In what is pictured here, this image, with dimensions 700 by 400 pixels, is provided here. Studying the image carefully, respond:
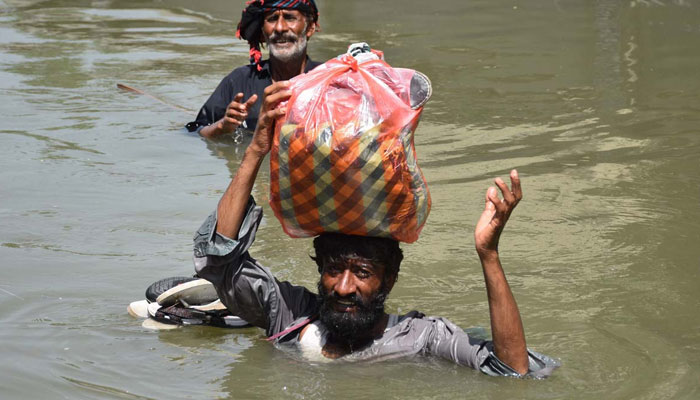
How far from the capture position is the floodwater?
4023mm

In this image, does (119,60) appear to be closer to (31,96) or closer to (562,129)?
(31,96)

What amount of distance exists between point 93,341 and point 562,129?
14.7ft

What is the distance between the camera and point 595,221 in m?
5.88

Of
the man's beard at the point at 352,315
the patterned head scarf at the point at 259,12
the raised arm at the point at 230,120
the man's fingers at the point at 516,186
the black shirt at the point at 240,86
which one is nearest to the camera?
the man's fingers at the point at 516,186

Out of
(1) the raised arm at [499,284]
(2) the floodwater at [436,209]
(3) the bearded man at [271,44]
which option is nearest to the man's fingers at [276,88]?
(1) the raised arm at [499,284]

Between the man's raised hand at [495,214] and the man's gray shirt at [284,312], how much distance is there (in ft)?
1.52

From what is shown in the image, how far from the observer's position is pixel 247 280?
154 inches

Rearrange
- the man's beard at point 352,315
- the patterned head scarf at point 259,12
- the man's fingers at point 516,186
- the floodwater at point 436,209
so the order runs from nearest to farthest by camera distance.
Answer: the man's fingers at point 516,186
the man's beard at point 352,315
the floodwater at point 436,209
the patterned head scarf at point 259,12

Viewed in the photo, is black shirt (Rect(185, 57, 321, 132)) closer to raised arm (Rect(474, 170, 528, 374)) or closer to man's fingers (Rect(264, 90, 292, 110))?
man's fingers (Rect(264, 90, 292, 110))

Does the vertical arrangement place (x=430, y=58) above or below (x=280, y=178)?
below

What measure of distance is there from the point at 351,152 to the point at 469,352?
875 mm

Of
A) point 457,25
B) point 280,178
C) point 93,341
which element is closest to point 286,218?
point 280,178

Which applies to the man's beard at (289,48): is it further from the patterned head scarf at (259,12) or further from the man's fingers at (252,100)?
the man's fingers at (252,100)

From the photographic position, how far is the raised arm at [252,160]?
3.64m
